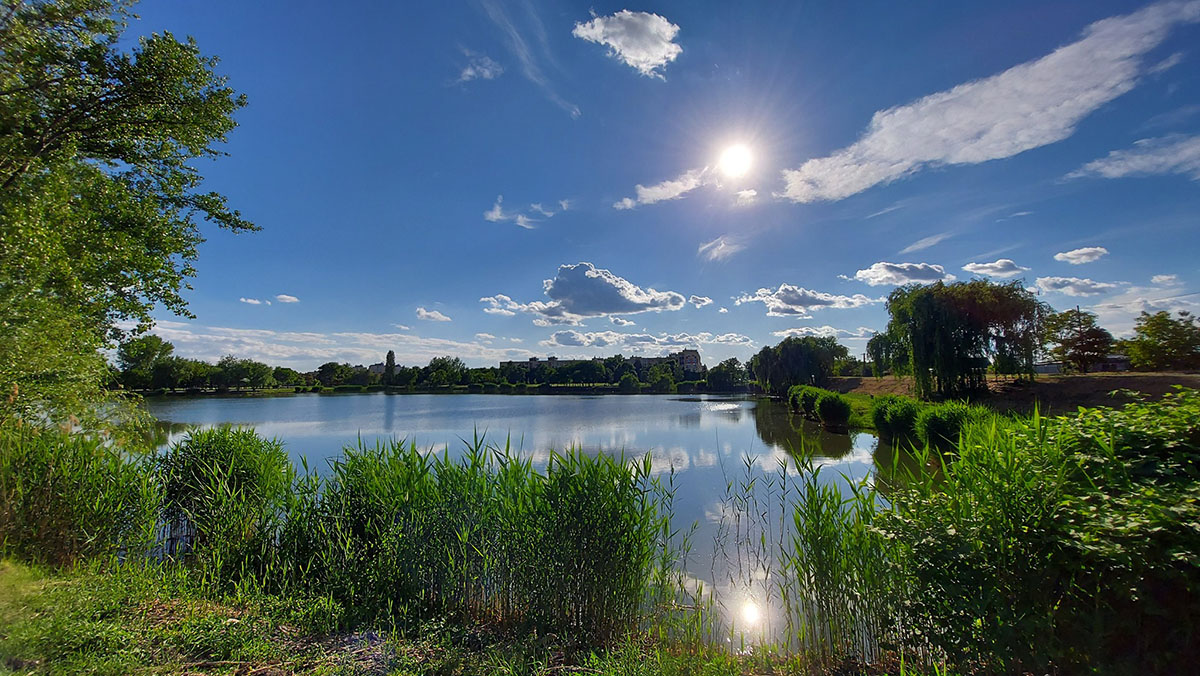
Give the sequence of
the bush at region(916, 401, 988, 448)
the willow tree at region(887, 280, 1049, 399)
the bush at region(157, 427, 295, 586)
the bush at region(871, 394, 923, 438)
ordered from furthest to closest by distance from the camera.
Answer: the willow tree at region(887, 280, 1049, 399) < the bush at region(871, 394, 923, 438) < the bush at region(916, 401, 988, 448) < the bush at region(157, 427, 295, 586)

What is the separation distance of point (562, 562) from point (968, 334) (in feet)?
74.0

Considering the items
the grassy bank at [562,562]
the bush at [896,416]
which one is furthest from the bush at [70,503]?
the bush at [896,416]

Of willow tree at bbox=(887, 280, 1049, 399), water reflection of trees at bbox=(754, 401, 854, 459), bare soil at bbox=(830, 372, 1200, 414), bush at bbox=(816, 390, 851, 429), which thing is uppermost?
willow tree at bbox=(887, 280, 1049, 399)

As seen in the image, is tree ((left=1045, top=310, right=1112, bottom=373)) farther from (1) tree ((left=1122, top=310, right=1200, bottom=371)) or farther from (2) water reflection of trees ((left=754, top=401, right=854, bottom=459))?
(2) water reflection of trees ((left=754, top=401, right=854, bottom=459))

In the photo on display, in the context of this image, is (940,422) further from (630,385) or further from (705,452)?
(630,385)

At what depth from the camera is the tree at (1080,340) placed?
2439 cm

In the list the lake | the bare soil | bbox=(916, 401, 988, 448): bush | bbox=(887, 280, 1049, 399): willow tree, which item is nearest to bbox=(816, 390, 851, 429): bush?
the lake

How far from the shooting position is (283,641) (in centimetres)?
290

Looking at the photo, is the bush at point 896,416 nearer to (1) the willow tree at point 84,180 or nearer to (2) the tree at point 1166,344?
(2) the tree at point 1166,344

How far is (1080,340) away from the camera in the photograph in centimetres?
2466

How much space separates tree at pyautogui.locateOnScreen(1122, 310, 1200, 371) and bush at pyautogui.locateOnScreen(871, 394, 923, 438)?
13.6m

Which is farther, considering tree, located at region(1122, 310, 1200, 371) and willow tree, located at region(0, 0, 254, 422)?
tree, located at region(1122, 310, 1200, 371)

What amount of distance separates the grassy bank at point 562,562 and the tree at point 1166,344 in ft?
90.9

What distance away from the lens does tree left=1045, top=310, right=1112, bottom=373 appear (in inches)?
960
